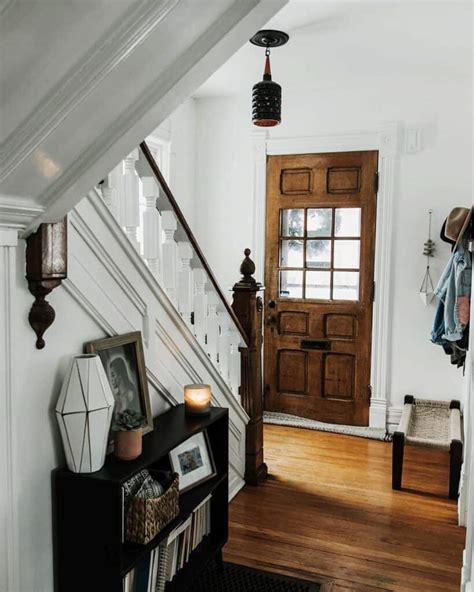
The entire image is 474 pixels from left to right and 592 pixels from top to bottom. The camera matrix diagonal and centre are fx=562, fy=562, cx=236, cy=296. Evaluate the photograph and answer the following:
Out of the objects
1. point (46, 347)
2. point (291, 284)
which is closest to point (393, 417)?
point (291, 284)

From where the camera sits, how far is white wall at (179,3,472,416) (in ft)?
13.2

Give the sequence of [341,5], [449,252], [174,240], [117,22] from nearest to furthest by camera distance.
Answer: [117,22], [174,240], [341,5], [449,252]

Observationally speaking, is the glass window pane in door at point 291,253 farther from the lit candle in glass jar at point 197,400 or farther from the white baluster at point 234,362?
the lit candle in glass jar at point 197,400

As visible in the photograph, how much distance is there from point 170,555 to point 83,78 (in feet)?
5.68

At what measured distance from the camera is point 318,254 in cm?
446

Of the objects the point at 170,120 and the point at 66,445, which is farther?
the point at 170,120

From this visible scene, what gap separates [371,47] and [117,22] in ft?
9.25

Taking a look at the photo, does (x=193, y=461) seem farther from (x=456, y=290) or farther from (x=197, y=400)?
(x=456, y=290)

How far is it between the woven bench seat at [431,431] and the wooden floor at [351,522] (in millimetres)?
158

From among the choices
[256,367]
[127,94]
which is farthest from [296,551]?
[127,94]

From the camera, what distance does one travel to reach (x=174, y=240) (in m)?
2.55

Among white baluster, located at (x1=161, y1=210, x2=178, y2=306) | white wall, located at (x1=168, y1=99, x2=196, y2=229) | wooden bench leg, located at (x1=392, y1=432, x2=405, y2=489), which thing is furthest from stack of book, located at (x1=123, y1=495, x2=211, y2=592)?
white wall, located at (x1=168, y1=99, x2=196, y2=229)

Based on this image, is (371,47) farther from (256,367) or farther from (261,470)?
(261,470)

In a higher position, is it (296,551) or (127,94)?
(127,94)
